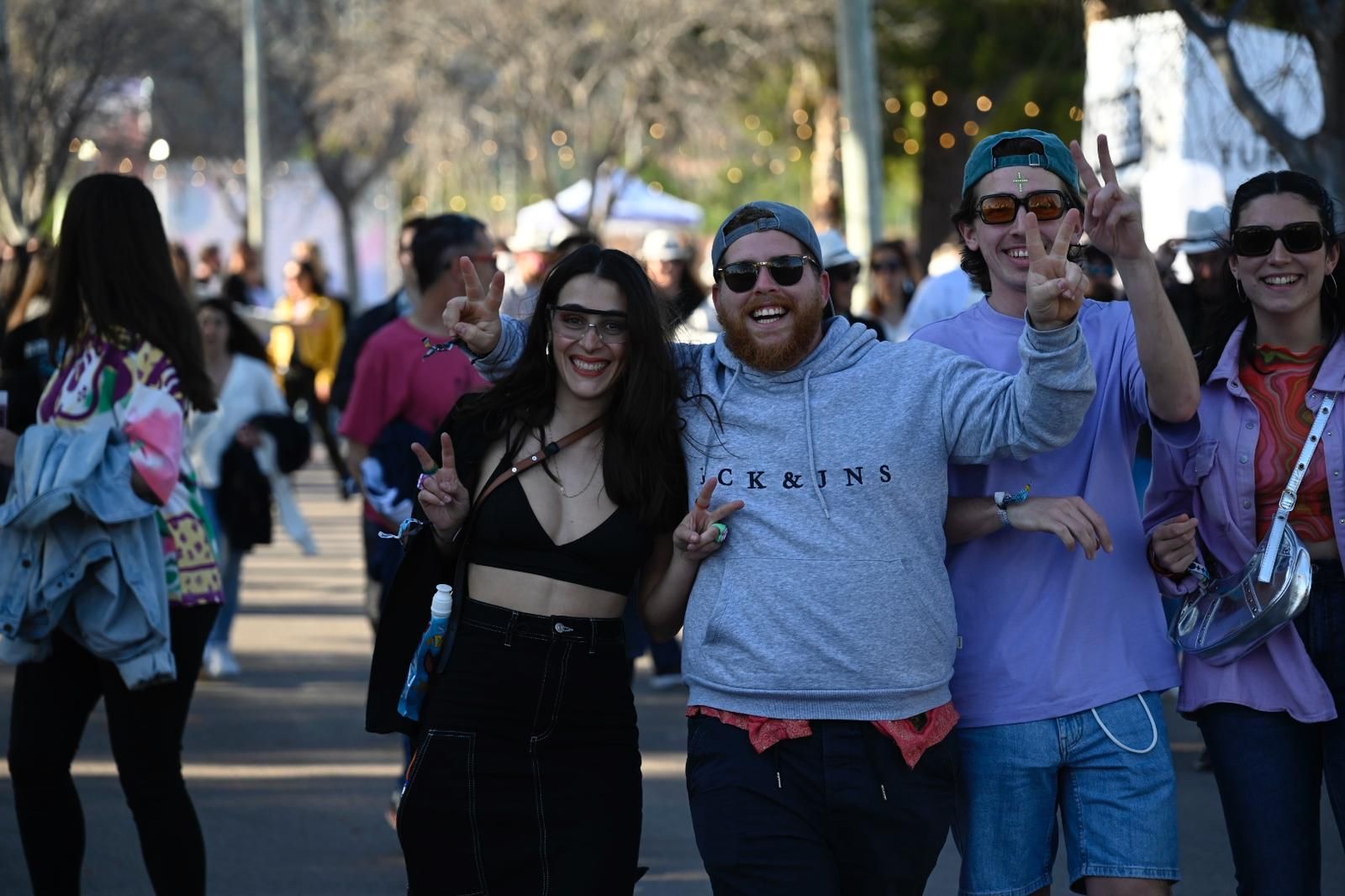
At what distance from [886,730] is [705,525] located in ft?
1.76

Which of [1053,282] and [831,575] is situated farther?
[831,575]

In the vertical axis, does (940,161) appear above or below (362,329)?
above

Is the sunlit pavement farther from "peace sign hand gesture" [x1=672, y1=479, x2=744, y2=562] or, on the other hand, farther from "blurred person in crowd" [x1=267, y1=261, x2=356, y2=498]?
"blurred person in crowd" [x1=267, y1=261, x2=356, y2=498]

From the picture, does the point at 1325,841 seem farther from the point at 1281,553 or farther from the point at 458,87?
the point at 458,87

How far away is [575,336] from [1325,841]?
393 centimetres

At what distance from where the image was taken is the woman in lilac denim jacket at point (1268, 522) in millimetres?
3863

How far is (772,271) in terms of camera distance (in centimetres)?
377

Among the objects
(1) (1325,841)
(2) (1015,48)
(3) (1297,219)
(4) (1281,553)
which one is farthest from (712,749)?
(2) (1015,48)

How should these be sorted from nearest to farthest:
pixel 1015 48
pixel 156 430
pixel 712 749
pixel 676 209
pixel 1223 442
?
pixel 712 749
pixel 1223 442
pixel 156 430
pixel 1015 48
pixel 676 209

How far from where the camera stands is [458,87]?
96.8 ft

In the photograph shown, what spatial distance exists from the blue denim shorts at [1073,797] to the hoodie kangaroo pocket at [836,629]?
270 millimetres

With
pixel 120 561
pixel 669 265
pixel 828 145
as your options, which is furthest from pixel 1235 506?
pixel 828 145

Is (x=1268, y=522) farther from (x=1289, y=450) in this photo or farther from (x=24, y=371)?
(x=24, y=371)

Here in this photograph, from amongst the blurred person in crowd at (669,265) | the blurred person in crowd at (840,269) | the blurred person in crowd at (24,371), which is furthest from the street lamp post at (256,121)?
the blurred person in crowd at (24,371)
